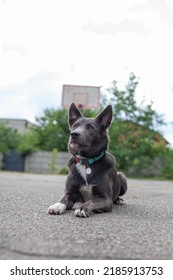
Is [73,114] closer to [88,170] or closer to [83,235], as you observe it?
[88,170]

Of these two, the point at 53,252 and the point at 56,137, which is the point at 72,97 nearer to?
the point at 56,137

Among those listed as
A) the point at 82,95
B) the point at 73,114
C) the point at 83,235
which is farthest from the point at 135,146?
the point at 83,235

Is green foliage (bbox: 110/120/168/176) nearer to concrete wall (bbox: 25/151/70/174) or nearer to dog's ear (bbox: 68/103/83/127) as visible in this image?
concrete wall (bbox: 25/151/70/174)

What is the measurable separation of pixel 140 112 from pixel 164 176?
13.4 ft

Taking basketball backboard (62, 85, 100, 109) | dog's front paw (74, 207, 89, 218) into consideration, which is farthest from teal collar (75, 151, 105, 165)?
basketball backboard (62, 85, 100, 109)

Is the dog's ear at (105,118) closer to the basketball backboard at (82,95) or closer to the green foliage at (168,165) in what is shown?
the basketball backboard at (82,95)

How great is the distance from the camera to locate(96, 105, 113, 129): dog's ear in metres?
4.48

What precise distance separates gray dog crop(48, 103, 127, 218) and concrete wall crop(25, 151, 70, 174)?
20.6 m

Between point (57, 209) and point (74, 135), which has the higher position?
point (74, 135)

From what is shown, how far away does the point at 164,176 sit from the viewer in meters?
24.3

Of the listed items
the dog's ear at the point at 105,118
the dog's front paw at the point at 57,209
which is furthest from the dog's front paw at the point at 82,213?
the dog's ear at the point at 105,118

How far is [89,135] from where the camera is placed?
4.23 metres

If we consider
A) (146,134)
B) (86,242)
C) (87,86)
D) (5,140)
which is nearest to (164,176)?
(146,134)

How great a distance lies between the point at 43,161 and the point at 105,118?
21147 millimetres
